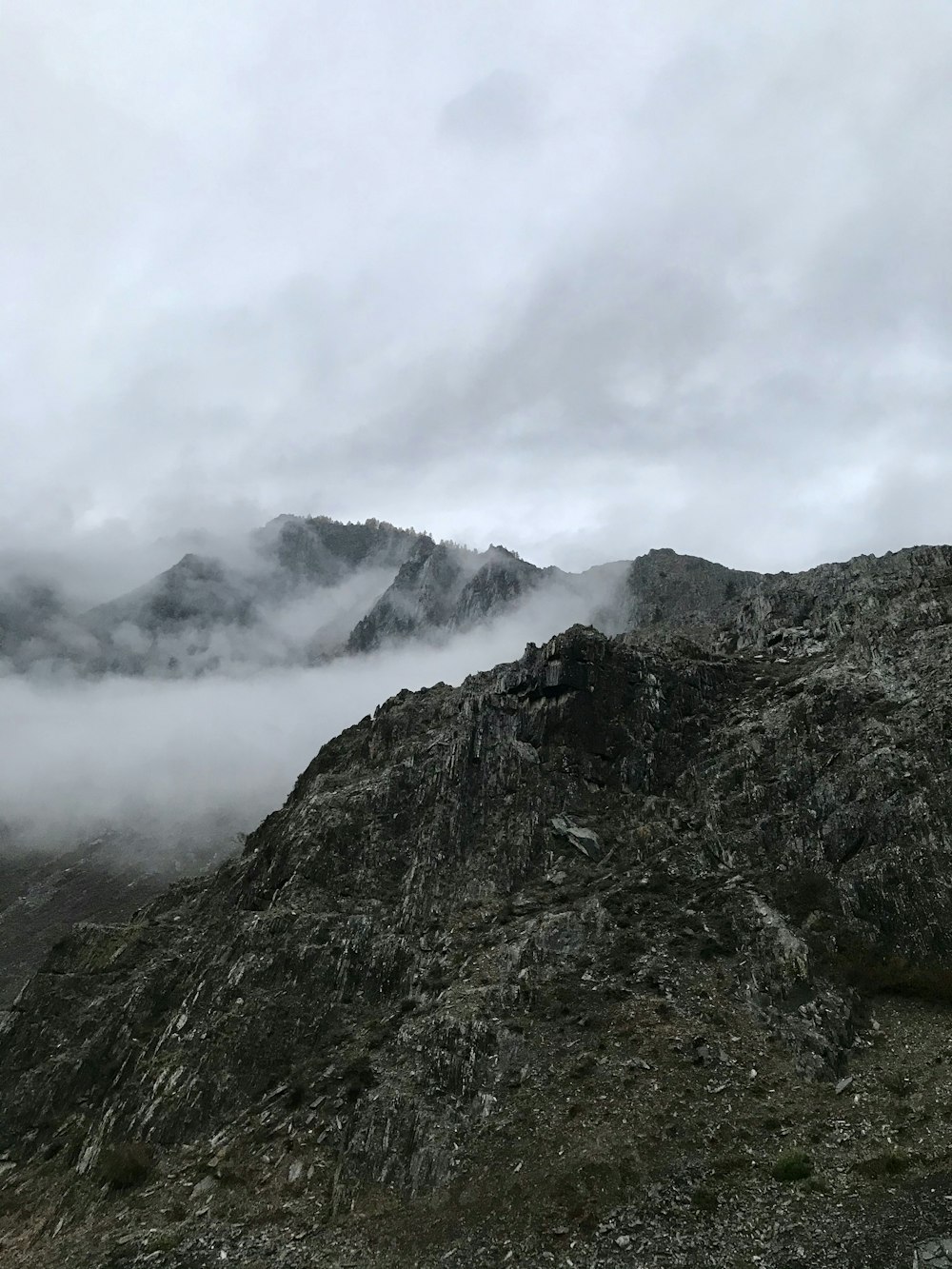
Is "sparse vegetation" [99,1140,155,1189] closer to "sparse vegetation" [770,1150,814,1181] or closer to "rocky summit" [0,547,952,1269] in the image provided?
"rocky summit" [0,547,952,1269]

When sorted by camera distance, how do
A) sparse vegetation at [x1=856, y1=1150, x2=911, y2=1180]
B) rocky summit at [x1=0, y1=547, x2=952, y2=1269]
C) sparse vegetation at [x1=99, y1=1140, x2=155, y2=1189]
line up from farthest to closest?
1. sparse vegetation at [x1=99, y1=1140, x2=155, y2=1189]
2. rocky summit at [x1=0, y1=547, x2=952, y2=1269]
3. sparse vegetation at [x1=856, y1=1150, x2=911, y2=1180]

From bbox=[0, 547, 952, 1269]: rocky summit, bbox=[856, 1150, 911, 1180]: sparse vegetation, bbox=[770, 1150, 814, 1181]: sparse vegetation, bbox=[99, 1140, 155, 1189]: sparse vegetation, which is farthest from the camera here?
bbox=[99, 1140, 155, 1189]: sparse vegetation

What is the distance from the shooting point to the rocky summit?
33906mm

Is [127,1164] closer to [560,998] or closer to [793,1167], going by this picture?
[560,998]

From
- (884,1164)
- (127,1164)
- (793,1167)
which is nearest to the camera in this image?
(884,1164)

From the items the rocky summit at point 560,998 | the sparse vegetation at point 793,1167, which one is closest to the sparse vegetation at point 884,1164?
the rocky summit at point 560,998

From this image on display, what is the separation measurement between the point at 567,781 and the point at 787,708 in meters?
21.2

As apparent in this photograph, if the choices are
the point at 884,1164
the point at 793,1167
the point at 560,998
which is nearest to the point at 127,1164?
the point at 560,998

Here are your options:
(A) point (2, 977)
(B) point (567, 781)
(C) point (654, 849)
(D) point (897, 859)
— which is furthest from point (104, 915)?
(D) point (897, 859)

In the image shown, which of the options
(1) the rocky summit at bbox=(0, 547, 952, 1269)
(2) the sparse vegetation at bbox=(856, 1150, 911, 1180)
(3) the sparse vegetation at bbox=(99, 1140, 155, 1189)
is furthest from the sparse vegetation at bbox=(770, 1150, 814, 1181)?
(3) the sparse vegetation at bbox=(99, 1140, 155, 1189)

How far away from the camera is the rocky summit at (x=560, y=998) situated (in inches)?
1335

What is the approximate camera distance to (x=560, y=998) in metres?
47.2

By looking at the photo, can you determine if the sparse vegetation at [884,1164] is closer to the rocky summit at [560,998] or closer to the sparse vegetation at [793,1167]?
the rocky summit at [560,998]

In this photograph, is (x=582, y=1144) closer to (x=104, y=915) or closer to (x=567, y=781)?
(x=567, y=781)
